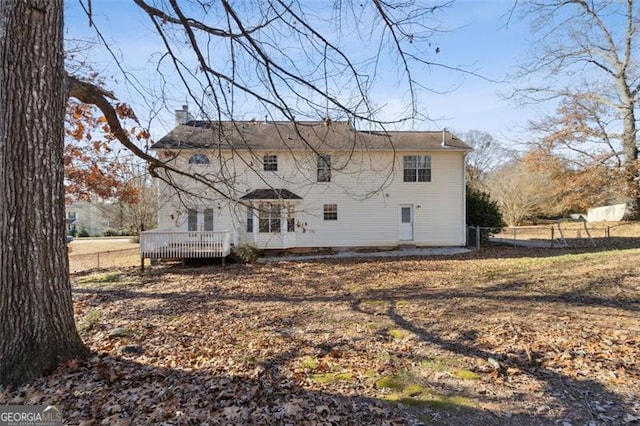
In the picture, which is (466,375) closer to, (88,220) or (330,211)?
(330,211)

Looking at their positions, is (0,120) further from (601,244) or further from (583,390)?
(601,244)

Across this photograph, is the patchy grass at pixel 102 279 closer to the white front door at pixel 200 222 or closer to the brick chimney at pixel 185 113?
the white front door at pixel 200 222

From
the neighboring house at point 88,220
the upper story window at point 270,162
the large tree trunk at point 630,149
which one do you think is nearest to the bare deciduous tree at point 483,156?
the large tree trunk at point 630,149

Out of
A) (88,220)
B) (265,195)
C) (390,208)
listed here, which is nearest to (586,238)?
(390,208)

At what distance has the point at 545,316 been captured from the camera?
205 inches

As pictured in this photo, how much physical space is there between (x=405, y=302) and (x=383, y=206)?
35.6 ft

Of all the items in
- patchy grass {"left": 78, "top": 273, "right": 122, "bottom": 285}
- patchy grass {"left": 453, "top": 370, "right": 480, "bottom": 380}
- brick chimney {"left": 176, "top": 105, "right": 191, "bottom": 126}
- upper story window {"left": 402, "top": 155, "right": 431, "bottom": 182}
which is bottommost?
patchy grass {"left": 78, "top": 273, "right": 122, "bottom": 285}

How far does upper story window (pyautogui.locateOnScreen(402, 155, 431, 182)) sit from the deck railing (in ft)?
29.1

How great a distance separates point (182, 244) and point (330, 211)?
6826mm

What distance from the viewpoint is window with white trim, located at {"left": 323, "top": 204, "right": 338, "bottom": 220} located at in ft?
56.0

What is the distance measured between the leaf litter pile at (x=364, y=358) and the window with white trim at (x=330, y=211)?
9.48 metres

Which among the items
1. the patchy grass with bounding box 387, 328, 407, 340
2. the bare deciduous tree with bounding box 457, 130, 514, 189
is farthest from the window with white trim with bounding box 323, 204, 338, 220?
the bare deciduous tree with bounding box 457, 130, 514, 189

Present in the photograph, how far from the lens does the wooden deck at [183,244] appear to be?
13.3 m

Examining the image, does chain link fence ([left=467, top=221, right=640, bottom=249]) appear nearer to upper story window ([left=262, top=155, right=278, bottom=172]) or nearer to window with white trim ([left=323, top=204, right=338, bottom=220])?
window with white trim ([left=323, top=204, right=338, bottom=220])
